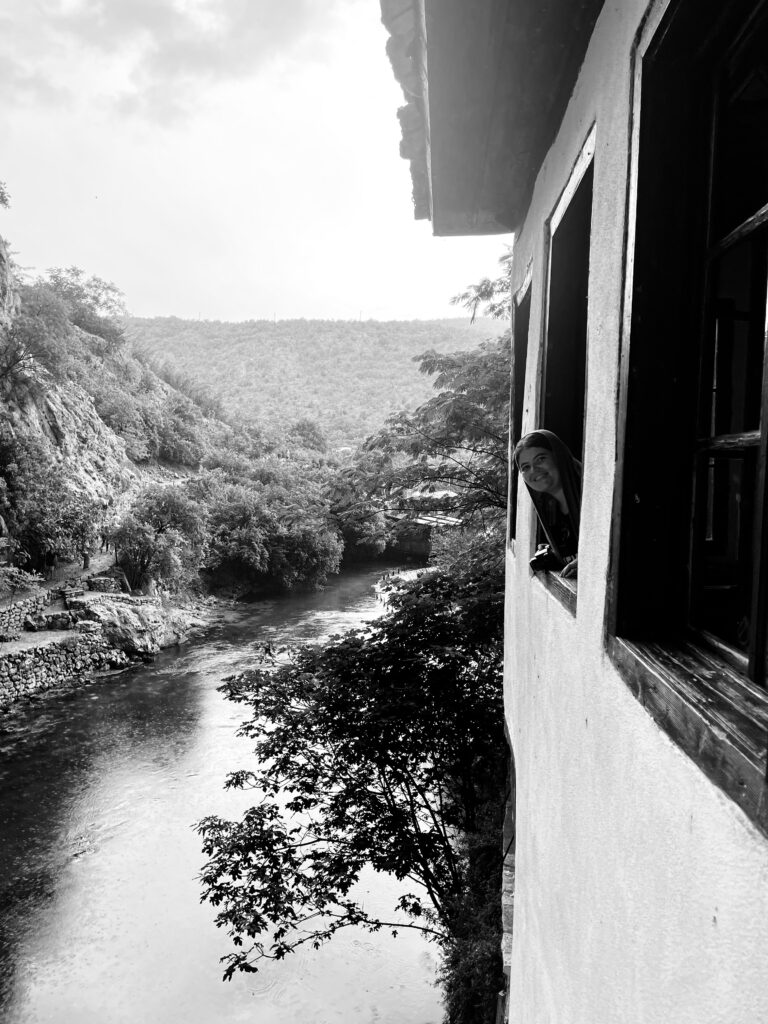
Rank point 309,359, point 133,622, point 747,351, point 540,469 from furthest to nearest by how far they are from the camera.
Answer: point 309,359 → point 133,622 → point 540,469 → point 747,351

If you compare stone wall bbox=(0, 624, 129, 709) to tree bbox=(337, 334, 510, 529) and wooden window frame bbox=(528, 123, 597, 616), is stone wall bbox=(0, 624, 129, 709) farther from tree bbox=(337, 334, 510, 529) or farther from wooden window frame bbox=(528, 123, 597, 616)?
wooden window frame bbox=(528, 123, 597, 616)

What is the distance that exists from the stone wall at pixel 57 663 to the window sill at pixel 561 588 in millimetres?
15355

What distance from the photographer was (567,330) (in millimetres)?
3053

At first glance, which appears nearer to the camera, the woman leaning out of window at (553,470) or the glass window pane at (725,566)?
the glass window pane at (725,566)

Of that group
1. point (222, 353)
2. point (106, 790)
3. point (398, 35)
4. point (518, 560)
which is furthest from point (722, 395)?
point (222, 353)

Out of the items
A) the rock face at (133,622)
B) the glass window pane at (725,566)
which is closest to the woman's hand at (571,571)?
the glass window pane at (725,566)

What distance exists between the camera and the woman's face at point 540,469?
256 cm

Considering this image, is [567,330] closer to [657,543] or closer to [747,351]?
[747,351]

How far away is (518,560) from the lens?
3.97 m

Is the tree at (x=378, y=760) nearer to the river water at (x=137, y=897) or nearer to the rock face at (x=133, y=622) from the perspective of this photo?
the river water at (x=137, y=897)

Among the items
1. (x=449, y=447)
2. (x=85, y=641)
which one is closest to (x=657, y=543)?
(x=449, y=447)

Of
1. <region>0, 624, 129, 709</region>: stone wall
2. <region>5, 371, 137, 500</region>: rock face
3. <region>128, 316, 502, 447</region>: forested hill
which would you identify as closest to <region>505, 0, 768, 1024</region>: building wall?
<region>0, 624, 129, 709</region>: stone wall

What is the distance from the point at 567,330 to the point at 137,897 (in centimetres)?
961

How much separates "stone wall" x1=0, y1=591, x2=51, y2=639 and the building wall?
1677cm
